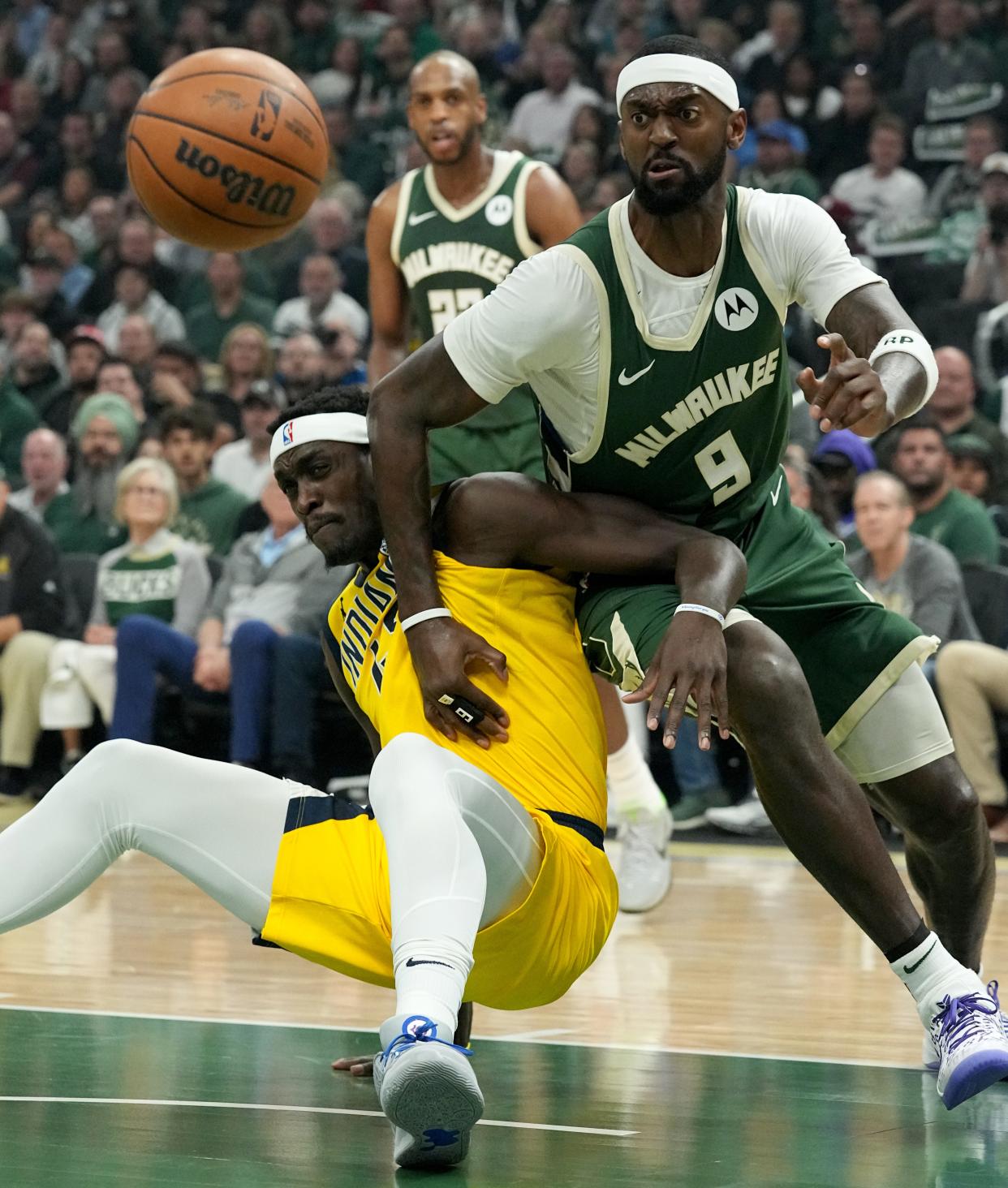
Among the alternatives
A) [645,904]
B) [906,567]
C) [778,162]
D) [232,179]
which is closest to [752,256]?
[232,179]

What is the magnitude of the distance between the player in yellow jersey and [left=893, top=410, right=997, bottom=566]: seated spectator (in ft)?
13.2

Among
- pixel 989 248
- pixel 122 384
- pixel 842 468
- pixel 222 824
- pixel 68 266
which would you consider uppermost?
pixel 68 266

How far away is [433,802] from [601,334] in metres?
0.90

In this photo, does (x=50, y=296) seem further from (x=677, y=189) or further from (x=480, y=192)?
(x=677, y=189)

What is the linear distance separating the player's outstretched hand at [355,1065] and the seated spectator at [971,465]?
4.65 meters

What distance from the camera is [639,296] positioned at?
322cm

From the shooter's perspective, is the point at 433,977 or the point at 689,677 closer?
the point at 433,977

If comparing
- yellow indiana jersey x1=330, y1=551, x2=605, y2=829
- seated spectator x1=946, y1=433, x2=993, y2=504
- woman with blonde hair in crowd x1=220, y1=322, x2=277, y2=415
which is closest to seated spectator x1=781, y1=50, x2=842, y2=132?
woman with blonde hair in crowd x1=220, y1=322, x2=277, y2=415

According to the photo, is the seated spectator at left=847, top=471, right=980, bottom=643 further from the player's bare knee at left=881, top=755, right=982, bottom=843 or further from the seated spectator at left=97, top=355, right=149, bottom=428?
the seated spectator at left=97, top=355, right=149, bottom=428

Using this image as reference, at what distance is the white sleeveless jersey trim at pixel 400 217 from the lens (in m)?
5.36

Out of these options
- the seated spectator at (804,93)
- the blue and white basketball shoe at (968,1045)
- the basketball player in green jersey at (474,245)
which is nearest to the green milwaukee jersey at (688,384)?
the blue and white basketball shoe at (968,1045)

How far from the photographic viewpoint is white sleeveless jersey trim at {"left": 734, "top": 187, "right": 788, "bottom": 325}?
3248 mm

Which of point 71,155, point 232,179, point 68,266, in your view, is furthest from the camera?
point 71,155

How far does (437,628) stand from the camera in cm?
303
